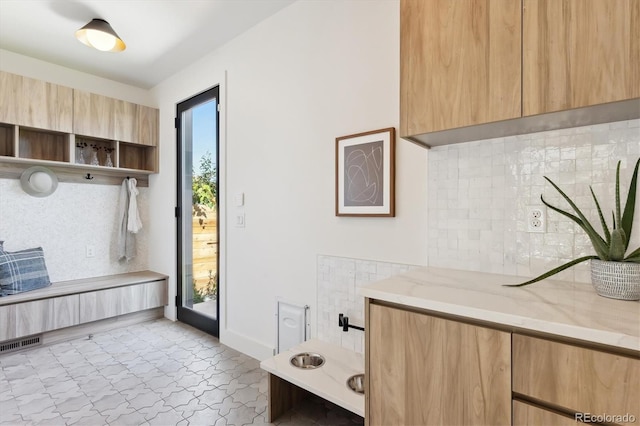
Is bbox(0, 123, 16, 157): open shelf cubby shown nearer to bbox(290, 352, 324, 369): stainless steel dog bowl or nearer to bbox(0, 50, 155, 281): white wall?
bbox(0, 50, 155, 281): white wall

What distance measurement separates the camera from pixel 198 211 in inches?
131

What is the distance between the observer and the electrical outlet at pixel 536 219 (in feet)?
4.44

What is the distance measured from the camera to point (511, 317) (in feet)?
3.03

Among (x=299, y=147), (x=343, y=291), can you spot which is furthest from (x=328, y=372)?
(x=299, y=147)

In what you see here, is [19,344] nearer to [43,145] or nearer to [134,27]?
[43,145]

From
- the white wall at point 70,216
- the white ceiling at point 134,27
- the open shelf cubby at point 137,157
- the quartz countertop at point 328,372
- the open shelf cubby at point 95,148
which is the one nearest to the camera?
the quartz countertop at point 328,372

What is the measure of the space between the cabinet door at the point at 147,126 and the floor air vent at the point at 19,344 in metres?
2.12

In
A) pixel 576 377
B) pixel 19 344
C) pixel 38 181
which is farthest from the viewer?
pixel 38 181

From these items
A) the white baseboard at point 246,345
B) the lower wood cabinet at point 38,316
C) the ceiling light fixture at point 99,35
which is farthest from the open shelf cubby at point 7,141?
the white baseboard at point 246,345

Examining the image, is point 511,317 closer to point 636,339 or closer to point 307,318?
point 636,339

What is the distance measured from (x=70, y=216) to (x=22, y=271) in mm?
712

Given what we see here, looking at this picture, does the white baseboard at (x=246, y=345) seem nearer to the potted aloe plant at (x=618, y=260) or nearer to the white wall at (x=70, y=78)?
the potted aloe plant at (x=618, y=260)

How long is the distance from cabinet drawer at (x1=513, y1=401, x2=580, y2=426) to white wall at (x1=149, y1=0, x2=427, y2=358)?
837mm

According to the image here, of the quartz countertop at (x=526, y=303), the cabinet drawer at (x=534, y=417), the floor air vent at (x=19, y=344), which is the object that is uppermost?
the quartz countertop at (x=526, y=303)
